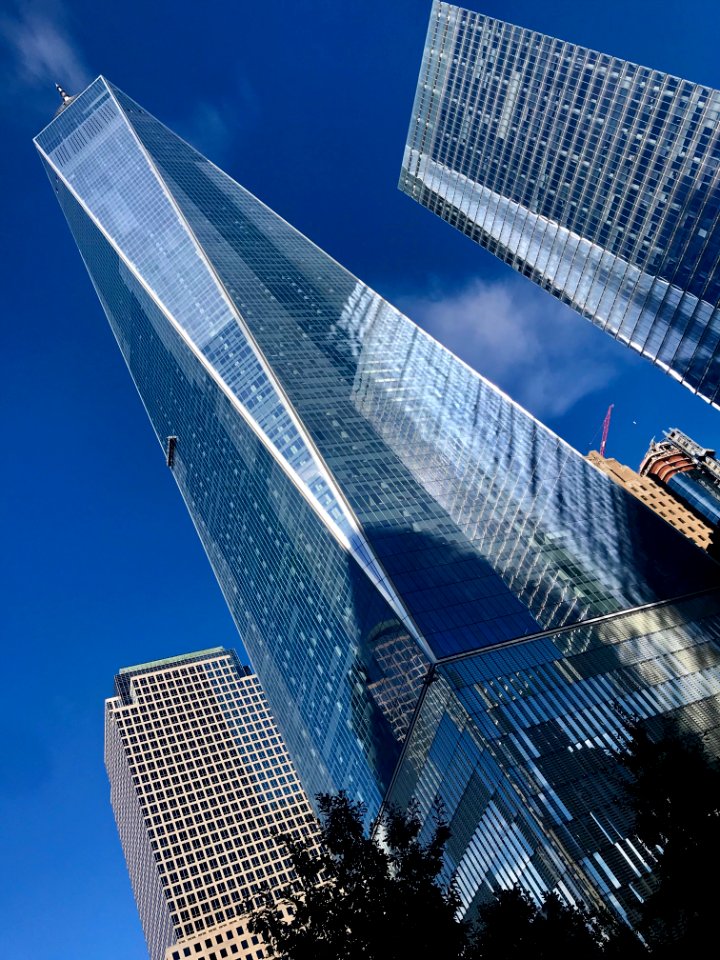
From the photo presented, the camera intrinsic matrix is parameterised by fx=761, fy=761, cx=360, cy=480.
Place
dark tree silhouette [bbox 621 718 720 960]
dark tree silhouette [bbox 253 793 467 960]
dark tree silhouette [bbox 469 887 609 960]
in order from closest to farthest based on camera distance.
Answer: dark tree silhouette [bbox 253 793 467 960], dark tree silhouette [bbox 469 887 609 960], dark tree silhouette [bbox 621 718 720 960]

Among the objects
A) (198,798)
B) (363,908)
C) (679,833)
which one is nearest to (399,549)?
(679,833)

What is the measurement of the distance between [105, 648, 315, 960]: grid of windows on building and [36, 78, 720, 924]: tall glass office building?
28.8 m

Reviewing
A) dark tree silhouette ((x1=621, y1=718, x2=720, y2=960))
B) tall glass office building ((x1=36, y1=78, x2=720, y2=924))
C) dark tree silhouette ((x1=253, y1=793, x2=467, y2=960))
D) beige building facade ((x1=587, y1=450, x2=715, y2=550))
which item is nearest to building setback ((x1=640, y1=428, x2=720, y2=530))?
beige building facade ((x1=587, y1=450, x2=715, y2=550))

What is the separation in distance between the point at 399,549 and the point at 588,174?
5260 centimetres

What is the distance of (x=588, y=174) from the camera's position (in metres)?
94.6

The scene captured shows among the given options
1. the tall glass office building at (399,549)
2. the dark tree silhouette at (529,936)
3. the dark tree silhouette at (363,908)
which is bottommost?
the dark tree silhouette at (529,936)

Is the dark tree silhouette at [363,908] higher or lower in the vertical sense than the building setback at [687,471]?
lower

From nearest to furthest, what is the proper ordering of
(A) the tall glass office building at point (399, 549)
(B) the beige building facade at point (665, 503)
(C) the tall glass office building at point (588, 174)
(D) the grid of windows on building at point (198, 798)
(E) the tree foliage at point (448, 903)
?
(E) the tree foliage at point (448, 903)
(A) the tall glass office building at point (399, 549)
(C) the tall glass office building at point (588, 174)
(D) the grid of windows on building at point (198, 798)
(B) the beige building facade at point (665, 503)

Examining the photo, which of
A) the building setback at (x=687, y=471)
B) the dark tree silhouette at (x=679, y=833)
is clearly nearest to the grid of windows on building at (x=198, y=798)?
the dark tree silhouette at (x=679, y=833)

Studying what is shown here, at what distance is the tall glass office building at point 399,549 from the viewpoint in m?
65.1

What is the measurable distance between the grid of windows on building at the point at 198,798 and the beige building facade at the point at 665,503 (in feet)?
310

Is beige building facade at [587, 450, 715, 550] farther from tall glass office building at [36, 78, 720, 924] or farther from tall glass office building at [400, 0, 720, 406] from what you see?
tall glass office building at [400, 0, 720, 406]

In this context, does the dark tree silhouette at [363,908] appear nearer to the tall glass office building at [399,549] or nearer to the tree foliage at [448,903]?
the tree foliage at [448,903]

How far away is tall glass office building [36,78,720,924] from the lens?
6512 centimetres
